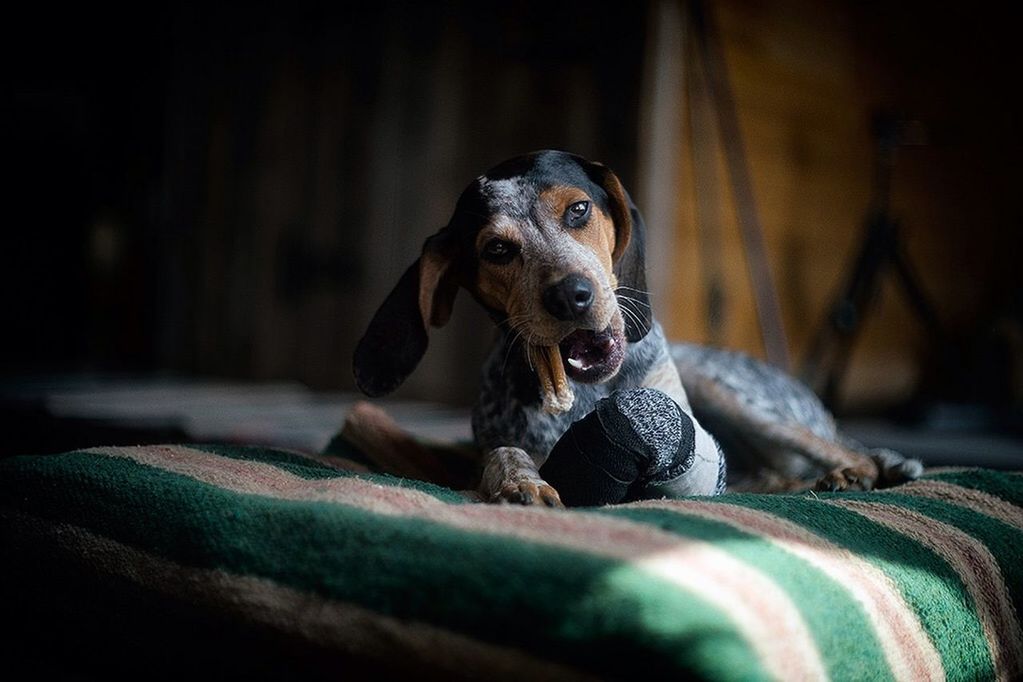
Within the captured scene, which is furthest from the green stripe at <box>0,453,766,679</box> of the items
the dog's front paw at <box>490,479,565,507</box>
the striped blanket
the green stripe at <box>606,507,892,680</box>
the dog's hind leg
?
the dog's hind leg

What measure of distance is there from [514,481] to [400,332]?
17.2 inches

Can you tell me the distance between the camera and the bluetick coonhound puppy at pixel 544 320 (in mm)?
1669

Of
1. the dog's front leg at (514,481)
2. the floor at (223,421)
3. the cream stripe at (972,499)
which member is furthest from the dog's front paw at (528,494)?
the floor at (223,421)

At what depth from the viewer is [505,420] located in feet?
6.21

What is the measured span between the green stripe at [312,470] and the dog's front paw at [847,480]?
2.50 ft

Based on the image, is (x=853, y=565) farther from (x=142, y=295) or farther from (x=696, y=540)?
(x=142, y=295)

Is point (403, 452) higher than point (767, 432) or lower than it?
lower

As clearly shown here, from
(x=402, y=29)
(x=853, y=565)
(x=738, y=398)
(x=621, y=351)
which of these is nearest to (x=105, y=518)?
(x=621, y=351)

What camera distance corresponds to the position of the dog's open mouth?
5.58ft

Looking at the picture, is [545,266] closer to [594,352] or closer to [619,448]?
[594,352]

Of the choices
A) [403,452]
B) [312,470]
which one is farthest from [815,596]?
[403,452]

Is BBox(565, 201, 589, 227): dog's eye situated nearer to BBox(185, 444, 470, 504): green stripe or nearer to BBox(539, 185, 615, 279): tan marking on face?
BBox(539, 185, 615, 279): tan marking on face

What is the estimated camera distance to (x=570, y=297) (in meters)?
1.61

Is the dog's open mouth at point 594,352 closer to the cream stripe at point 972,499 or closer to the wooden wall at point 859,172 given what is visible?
the cream stripe at point 972,499
